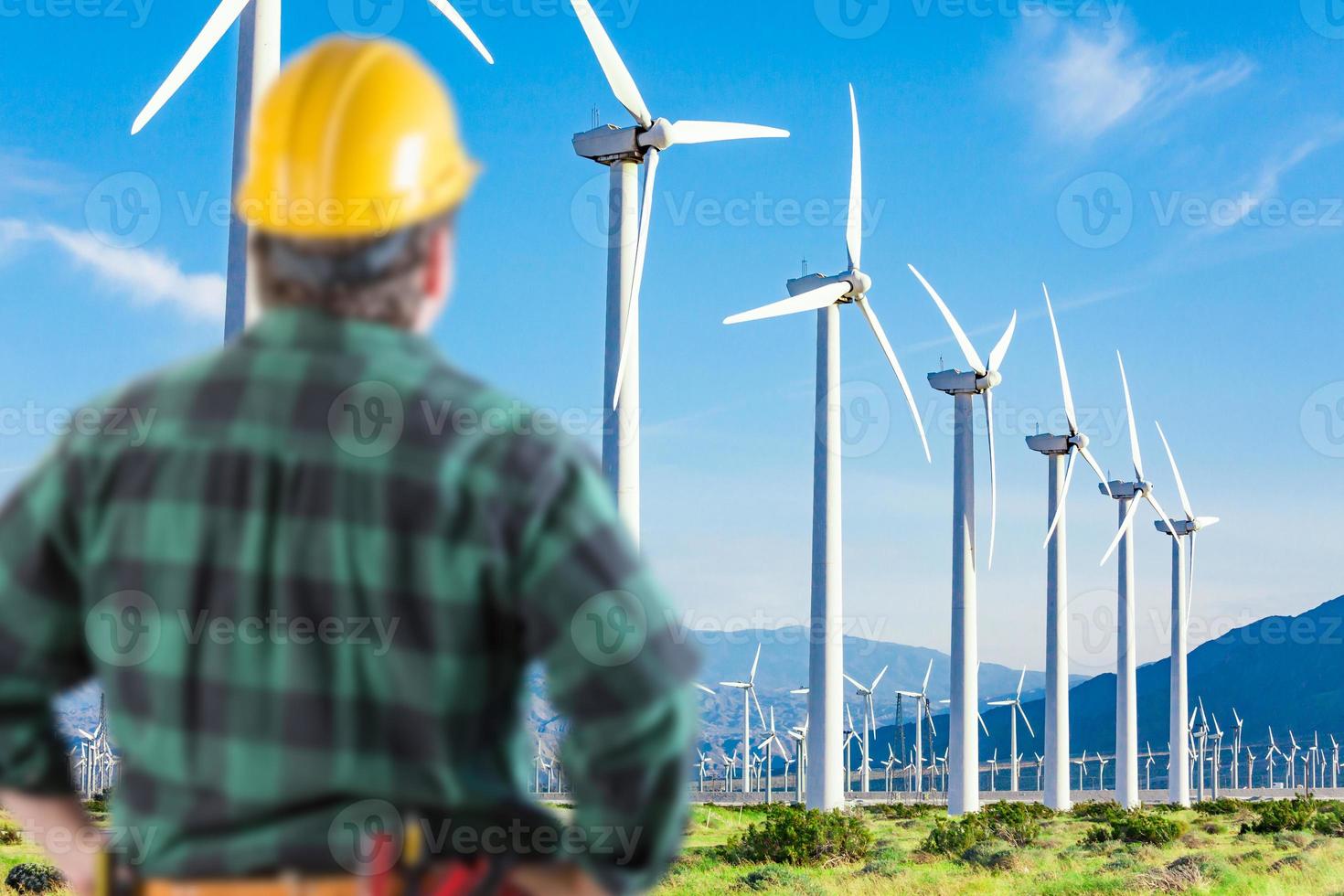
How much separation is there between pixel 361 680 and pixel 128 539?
465 mm

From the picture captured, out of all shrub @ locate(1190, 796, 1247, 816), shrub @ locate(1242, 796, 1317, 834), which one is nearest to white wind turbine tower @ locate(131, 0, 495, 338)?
shrub @ locate(1242, 796, 1317, 834)

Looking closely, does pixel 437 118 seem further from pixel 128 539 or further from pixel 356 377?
pixel 128 539

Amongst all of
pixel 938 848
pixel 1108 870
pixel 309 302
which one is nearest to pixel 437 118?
pixel 309 302

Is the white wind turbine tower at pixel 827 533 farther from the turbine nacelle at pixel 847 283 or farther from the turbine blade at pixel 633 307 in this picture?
the turbine blade at pixel 633 307

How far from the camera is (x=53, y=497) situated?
255 centimetres

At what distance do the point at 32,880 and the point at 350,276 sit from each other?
2389 cm

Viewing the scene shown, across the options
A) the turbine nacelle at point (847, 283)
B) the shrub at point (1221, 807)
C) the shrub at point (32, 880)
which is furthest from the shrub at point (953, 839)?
the shrub at point (1221, 807)

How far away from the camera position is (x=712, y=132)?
119 ft

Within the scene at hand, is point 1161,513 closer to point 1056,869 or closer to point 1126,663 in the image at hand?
point 1126,663

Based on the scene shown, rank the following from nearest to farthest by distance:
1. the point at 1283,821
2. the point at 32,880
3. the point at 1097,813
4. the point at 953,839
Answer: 1. the point at 32,880
2. the point at 953,839
3. the point at 1283,821
4. the point at 1097,813

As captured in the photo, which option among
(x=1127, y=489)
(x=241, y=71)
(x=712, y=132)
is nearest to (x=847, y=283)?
(x=712, y=132)

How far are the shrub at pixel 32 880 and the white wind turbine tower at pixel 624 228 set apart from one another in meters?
10.8

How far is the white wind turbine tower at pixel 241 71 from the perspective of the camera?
19.3 meters

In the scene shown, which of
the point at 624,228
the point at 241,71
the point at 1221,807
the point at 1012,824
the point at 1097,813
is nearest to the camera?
the point at 241,71
